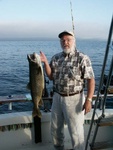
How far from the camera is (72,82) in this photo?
14.2ft

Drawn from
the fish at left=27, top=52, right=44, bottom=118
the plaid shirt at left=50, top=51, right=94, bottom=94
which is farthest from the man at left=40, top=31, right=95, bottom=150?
the fish at left=27, top=52, right=44, bottom=118

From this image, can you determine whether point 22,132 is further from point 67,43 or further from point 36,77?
point 67,43

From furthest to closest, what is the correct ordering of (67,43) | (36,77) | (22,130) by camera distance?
(22,130) < (67,43) < (36,77)

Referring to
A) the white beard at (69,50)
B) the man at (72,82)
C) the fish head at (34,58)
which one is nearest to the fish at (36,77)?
the fish head at (34,58)

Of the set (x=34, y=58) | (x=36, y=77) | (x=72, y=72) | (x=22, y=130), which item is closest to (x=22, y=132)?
(x=22, y=130)

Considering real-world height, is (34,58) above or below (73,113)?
above

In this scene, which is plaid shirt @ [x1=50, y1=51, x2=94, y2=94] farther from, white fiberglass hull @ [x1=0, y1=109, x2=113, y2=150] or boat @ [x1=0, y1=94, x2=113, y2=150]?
white fiberglass hull @ [x1=0, y1=109, x2=113, y2=150]

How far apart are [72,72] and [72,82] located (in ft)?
0.52

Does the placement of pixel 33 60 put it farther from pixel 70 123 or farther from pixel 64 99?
pixel 70 123

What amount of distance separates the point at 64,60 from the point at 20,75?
59.4ft

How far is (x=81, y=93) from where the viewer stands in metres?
4.39

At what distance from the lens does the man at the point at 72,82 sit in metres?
4.27

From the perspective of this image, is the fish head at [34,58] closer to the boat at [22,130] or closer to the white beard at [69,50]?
the white beard at [69,50]

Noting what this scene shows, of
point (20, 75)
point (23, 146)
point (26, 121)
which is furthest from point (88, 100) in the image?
point (20, 75)
